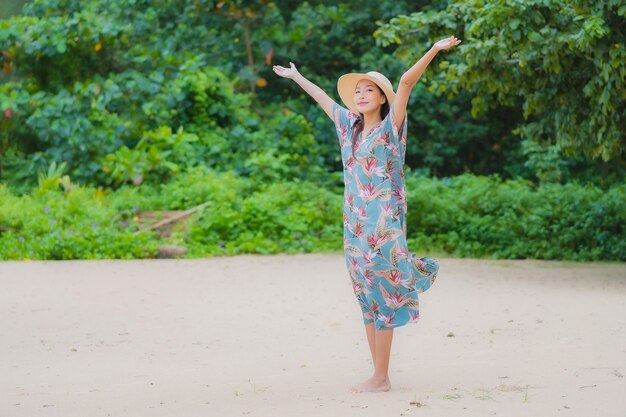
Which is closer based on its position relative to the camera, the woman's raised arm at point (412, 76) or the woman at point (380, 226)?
the woman's raised arm at point (412, 76)

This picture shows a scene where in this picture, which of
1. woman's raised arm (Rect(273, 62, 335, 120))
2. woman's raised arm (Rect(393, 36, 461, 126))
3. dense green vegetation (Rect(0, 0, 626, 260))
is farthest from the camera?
dense green vegetation (Rect(0, 0, 626, 260))

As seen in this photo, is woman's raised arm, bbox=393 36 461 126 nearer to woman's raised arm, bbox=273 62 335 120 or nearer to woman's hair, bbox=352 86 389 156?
woman's hair, bbox=352 86 389 156

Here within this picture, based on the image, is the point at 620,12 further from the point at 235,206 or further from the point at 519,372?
the point at 235,206

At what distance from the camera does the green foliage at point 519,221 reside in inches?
496

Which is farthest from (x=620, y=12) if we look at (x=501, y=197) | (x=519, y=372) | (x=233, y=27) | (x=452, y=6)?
(x=233, y=27)

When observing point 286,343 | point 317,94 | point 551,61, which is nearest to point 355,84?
point 317,94

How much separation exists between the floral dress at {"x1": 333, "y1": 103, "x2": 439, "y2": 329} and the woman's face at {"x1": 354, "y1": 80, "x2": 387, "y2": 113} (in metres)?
0.11

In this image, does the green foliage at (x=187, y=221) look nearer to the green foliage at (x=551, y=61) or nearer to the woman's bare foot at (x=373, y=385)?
the green foliage at (x=551, y=61)

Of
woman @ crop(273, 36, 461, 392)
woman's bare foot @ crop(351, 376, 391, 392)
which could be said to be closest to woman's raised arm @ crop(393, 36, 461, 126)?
woman @ crop(273, 36, 461, 392)

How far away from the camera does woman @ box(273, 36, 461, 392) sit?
5148mm

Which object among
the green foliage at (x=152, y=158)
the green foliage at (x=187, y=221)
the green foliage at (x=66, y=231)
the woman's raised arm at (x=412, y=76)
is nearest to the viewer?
A: the woman's raised arm at (x=412, y=76)

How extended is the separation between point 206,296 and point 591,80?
13.6 ft

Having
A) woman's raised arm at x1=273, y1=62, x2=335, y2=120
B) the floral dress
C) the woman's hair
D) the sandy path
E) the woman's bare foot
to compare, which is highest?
woman's raised arm at x1=273, y1=62, x2=335, y2=120

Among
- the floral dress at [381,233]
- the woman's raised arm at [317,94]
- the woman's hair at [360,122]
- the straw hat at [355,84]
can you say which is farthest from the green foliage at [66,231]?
the floral dress at [381,233]
